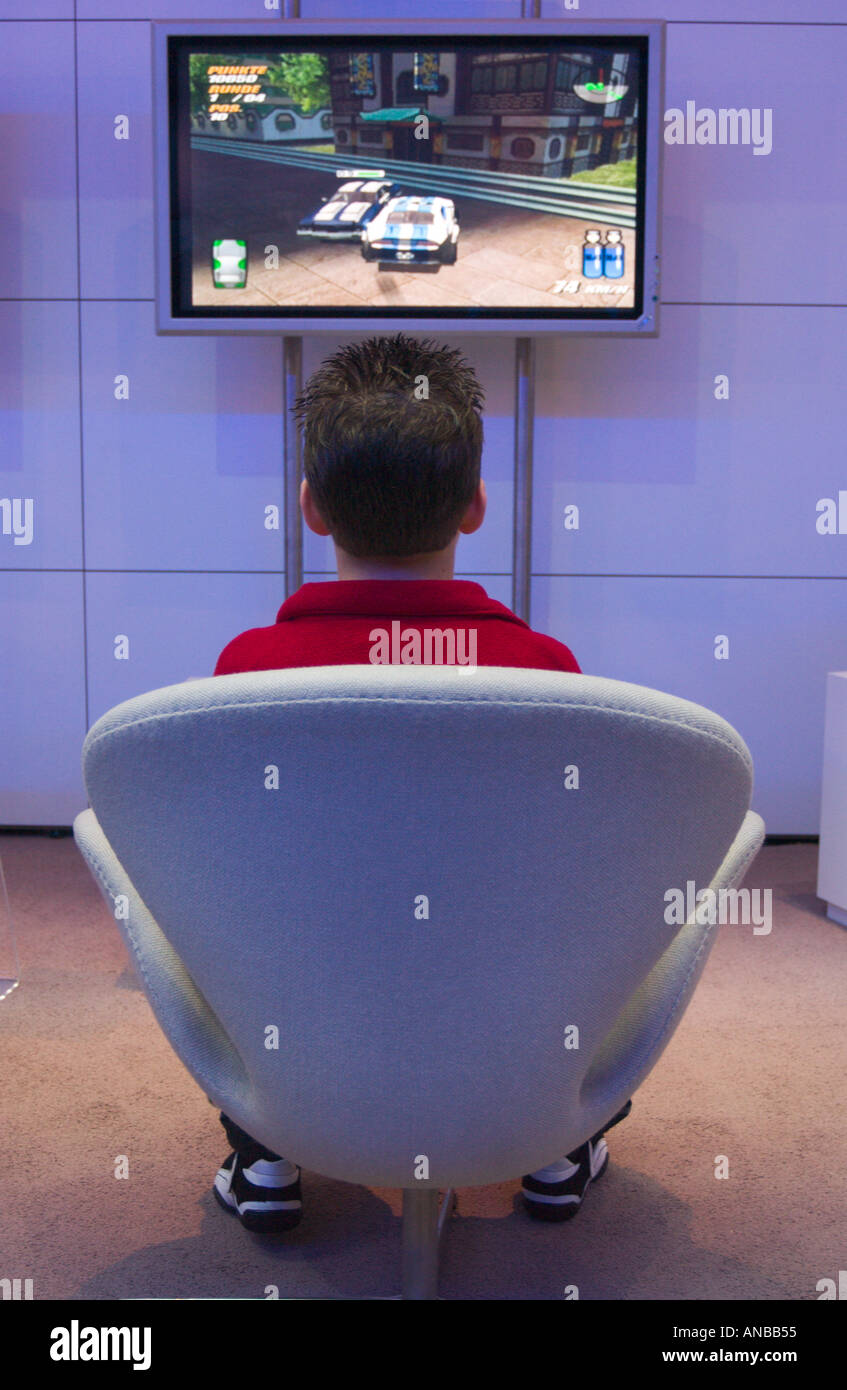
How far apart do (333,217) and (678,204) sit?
1.00 metres

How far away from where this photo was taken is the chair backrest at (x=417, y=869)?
0.95 m

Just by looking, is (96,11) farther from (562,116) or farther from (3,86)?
(562,116)

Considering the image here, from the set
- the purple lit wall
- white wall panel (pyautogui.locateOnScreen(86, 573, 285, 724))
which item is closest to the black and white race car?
the purple lit wall

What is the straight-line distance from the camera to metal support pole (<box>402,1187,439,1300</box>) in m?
1.43

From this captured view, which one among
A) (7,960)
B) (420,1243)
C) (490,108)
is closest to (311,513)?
(420,1243)

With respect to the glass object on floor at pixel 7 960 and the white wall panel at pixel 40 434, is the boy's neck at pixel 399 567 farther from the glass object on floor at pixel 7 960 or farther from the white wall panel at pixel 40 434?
the white wall panel at pixel 40 434

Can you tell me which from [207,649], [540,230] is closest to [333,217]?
[540,230]

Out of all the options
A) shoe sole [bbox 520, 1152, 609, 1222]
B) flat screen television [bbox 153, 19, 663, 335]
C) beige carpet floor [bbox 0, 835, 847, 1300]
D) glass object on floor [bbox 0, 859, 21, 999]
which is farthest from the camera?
flat screen television [bbox 153, 19, 663, 335]

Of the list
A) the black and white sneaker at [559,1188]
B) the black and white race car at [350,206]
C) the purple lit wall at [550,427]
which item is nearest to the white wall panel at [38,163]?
the purple lit wall at [550,427]

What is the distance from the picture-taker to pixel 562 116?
125 inches

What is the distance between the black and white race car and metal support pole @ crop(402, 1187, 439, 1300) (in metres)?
2.55

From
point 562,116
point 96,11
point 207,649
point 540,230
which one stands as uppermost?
point 96,11

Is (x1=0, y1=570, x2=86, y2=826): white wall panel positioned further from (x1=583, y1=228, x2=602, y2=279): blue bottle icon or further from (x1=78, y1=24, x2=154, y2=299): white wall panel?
(x1=583, y1=228, x2=602, y2=279): blue bottle icon

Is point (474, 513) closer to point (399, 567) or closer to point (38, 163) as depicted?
point (399, 567)
